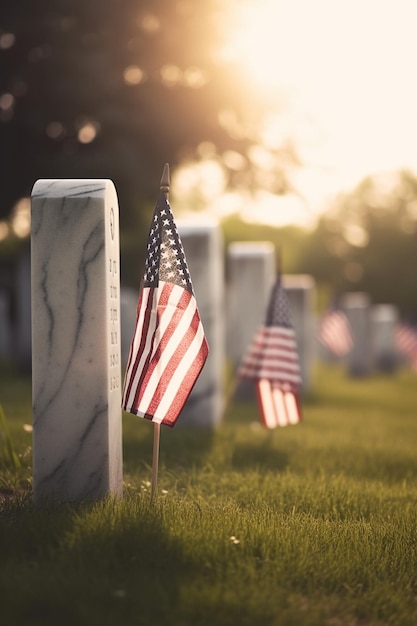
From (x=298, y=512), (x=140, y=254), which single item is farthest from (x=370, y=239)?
(x=298, y=512)

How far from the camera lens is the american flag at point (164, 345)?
6.82m

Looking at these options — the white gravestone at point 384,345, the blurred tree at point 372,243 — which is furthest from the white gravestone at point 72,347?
the blurred tree at point 372,243

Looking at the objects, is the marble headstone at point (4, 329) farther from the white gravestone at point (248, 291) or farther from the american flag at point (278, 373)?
the american flag at point (278, 373)

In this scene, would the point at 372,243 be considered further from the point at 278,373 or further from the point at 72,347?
the point at 72,347

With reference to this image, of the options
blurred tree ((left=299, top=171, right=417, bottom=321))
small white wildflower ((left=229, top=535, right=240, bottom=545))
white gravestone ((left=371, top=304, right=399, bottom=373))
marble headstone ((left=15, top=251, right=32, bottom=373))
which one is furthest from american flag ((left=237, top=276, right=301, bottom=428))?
blurred tree ((left=299, top=171, right=417, bottom=321))

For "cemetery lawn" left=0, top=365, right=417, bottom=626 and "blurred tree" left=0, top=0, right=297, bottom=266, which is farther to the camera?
"blurred tree" left=0, top=0, right=297, bottom=266

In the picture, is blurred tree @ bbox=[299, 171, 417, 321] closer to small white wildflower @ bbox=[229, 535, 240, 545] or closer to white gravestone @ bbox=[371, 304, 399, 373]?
white gravestone @ bbox=[371, 304, 399, 373]

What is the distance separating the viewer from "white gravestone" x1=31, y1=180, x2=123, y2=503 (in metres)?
6.84

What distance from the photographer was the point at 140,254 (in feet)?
86.9

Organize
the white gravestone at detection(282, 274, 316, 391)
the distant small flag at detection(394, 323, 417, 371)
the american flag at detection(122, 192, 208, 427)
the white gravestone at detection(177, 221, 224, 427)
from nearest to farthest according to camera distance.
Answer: the american flag at detection(122, 192, 208, 427)
the white gravestone at detection(177, 221, 224, 427)
the white gravestone at detection(282, 274, 316, 391)
the distant small flag at detection(394, 323, 417, 371)

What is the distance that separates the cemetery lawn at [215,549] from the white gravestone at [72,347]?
359 millimetres

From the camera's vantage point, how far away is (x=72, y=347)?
22.5ft

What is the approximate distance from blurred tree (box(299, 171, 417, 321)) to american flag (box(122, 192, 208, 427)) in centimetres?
5041

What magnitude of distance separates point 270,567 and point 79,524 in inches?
47.8
